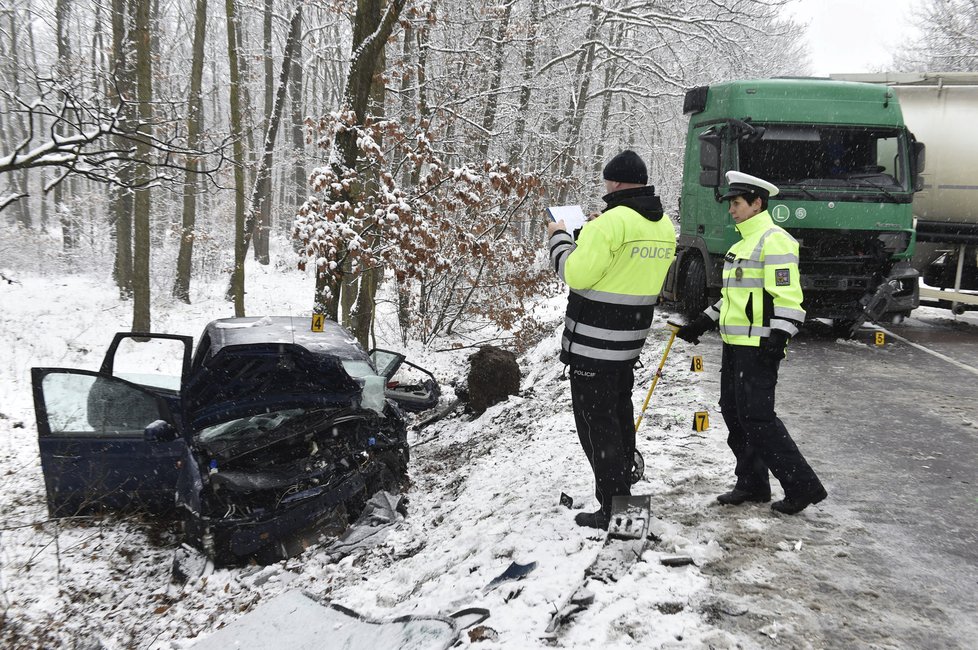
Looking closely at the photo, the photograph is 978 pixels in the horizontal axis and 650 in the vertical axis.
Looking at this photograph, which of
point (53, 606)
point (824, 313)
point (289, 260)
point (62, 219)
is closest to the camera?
point (53, 606)

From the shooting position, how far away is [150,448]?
18.9 ft

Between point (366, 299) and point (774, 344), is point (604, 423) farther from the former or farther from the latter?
point (366, 299)

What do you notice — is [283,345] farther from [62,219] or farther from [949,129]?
[62,219]

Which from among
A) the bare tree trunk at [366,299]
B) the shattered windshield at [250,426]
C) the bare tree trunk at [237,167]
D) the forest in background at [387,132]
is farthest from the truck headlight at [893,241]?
the bare tree trunk at [237,167]

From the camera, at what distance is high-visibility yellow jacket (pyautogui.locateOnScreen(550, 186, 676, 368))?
151 inches

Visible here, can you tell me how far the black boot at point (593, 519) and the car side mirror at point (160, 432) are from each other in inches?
128

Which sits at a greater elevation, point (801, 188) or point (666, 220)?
point (801, 188)

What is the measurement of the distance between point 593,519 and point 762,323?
1.60 meters

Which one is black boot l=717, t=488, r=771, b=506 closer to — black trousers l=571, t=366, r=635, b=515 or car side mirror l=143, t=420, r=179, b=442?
black trousers l=571, t=366, r=635, b=515

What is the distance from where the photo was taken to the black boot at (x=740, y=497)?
14.6 feet

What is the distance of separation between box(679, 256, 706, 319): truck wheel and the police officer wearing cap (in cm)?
592

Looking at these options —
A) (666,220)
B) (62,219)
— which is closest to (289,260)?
(62,219)

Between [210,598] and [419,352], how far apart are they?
10.0 metres

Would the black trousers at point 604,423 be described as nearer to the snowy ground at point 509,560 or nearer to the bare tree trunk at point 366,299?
the snowy ground at point 509,560
